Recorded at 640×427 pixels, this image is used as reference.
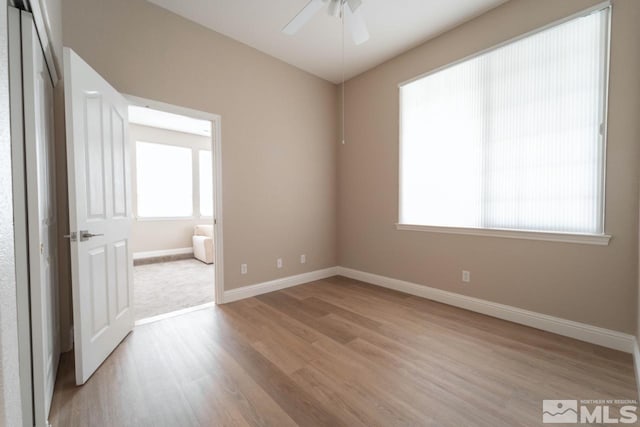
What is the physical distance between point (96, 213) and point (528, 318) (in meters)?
3.75

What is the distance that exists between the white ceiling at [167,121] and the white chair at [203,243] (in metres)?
2.22

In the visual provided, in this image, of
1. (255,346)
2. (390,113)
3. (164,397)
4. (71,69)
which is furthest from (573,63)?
(164,397)

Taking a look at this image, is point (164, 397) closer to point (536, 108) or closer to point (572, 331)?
point (572, 331)

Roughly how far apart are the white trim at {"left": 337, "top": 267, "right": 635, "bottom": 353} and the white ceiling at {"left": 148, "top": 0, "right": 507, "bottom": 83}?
295 centimetres

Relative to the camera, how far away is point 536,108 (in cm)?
240

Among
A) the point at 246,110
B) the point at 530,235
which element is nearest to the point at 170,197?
the point at 246,110

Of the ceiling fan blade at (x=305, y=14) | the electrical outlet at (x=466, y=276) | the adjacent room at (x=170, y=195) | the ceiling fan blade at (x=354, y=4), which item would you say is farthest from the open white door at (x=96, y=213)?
the electrical outlet at (x=466, y=276)

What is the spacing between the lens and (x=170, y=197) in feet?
20.0

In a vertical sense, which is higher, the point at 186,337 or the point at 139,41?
the point at 139,41

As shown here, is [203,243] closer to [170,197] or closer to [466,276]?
[170,197]

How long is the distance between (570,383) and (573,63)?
2463 mm

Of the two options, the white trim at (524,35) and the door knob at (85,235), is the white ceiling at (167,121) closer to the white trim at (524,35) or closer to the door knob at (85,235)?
the door knob at (85,235)
